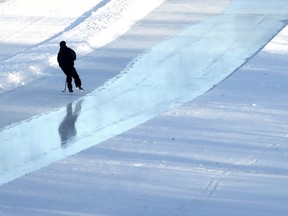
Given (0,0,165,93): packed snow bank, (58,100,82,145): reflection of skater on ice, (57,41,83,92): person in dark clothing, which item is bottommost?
(0,0,165,93): packed snow bank

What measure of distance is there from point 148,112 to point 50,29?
A: 11.9 meters

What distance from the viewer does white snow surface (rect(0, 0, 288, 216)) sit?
634 inches

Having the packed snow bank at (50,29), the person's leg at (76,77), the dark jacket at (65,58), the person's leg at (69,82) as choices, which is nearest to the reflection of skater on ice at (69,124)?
the person's leg at (69,82)

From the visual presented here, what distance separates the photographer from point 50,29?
3334 cm

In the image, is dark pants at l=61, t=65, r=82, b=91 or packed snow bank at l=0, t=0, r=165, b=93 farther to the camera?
packed snow bank at l=0, t=0, r=165, b=93

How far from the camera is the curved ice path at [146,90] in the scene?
1959 cm

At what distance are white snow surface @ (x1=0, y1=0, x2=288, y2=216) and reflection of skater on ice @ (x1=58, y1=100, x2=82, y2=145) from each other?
0.04 metres

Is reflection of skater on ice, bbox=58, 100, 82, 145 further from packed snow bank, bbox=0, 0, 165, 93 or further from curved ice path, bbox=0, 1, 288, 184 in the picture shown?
packed snow bank, bbox=0, 0, 165, 93

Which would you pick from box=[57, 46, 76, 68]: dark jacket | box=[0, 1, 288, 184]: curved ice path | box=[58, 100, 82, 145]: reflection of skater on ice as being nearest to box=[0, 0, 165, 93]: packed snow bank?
box=[57, 46, 76, 68]: dark jacket

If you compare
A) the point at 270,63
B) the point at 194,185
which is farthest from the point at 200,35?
the point at 194,185

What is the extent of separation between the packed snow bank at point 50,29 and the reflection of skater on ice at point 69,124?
2.42 metres

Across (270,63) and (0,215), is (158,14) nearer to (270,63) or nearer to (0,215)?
(270,63)

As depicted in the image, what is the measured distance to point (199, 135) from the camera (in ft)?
65.4

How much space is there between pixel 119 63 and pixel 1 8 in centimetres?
1185
